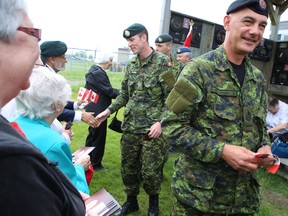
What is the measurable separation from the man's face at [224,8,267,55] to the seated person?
12.2 ft

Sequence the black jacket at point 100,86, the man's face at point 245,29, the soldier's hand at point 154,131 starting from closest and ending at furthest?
the man's face at point 245,29
the soldier's hand at point 154,131
the black jacket at point 100,86

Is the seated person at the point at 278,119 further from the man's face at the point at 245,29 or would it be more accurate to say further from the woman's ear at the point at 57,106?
the woman's ear at the point at 57,106

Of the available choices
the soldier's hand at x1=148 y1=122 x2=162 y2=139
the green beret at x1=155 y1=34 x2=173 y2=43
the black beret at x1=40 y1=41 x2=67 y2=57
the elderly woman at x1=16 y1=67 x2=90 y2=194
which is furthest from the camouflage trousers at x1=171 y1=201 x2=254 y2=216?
the green beret at x1=155 y1=34 x2=173 y2=43

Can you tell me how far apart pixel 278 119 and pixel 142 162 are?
10.9ft

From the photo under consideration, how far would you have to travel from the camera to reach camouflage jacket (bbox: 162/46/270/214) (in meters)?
1.73

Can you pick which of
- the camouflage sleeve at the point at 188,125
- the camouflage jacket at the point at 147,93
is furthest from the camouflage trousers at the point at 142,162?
the camouflage sleeve at the point at 188,125

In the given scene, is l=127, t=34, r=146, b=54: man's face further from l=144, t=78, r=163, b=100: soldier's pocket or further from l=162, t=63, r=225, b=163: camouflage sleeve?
l=162, t=63, r=225, b=163: camouflage sleeve

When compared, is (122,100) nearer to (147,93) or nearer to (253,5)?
(147,93)

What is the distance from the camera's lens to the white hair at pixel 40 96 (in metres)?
1.59

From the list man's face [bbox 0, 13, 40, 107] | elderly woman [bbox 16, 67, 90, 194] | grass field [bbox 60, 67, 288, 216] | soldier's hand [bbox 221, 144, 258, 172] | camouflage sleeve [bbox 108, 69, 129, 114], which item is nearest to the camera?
man's face [bbox 0, 13, 40, 107]

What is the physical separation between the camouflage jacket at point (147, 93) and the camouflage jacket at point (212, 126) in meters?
1.34

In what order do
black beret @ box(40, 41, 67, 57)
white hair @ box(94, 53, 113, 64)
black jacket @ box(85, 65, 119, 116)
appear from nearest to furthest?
black beret @ box(40, 41, 67, 57) → black jacket @ box(85, 65, 119, 116) → white hair @ box(94, 53, 113, 64)

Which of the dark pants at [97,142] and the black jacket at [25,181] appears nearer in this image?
the black jacket at [25,181]

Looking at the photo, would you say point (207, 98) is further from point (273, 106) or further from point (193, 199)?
point (273, 106)
